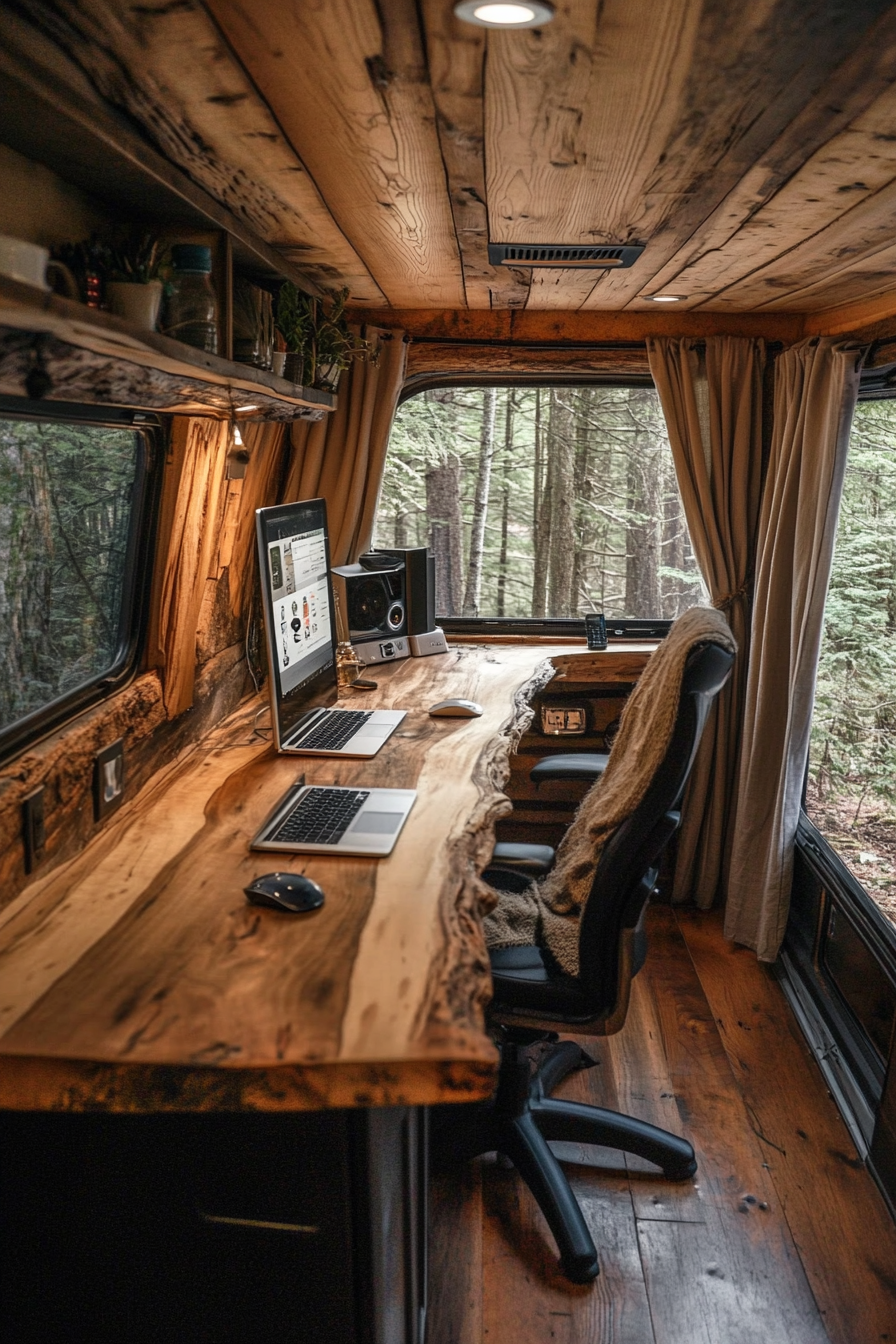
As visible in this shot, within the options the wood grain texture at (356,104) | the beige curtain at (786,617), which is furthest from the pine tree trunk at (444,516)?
the wood grain texture at (356,104)

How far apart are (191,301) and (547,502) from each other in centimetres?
438

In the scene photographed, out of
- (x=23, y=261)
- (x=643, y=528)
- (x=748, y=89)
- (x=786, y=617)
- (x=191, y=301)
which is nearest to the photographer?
(x=23, y=261)

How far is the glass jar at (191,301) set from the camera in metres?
1.65

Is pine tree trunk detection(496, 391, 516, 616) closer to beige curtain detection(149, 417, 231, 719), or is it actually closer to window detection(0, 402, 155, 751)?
beige curtain detection(149, 417, 231, 719)

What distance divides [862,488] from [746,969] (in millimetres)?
1810

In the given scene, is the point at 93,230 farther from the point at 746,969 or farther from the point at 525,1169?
the point at 746,969

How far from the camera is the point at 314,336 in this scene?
270cm

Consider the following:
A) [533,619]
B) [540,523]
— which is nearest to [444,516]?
[540,523]

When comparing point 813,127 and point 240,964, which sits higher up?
point 813,127

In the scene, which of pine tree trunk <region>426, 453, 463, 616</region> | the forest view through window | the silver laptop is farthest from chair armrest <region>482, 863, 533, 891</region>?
pine tree trunk <region>426, 453, 463, 616</region>

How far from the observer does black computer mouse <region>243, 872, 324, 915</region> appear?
152cm

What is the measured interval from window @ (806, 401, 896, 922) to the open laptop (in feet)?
6.09

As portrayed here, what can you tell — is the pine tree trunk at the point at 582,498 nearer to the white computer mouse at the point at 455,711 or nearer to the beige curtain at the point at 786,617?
the beige curtain at the point at 786,617

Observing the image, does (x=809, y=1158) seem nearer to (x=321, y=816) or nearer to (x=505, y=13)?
(x=321, y=816)
